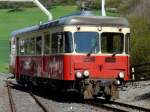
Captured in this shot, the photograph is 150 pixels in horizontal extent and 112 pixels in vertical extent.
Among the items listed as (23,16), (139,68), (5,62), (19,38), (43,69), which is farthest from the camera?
(23,16)

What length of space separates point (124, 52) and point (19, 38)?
8521 millimetres

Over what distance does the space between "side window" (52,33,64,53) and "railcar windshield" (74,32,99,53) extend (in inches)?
21.7

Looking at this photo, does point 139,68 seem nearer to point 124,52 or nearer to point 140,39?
point 140,39

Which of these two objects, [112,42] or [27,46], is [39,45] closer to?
[27,46]

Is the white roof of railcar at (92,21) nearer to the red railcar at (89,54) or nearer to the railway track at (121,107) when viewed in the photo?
the red railcar at (89,54)

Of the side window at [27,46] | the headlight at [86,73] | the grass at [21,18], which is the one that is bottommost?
the headlight at [86,73]

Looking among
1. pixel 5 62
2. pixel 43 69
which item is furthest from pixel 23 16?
pixel 43 69

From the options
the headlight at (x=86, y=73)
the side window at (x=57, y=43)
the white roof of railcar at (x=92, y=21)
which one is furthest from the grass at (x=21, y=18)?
the headlight at (x=86, y=73)

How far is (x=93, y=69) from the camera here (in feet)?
70.5

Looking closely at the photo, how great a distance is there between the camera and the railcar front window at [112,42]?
71.7 ft

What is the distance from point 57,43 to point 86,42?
109 cm

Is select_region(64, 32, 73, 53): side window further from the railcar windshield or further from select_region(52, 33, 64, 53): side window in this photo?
select_region(52, 33, 64, 53): side window

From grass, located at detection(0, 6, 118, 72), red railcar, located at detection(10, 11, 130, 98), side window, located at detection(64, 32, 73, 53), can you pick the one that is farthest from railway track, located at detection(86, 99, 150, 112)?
grass, located at detection(0, 6, 118, 72)

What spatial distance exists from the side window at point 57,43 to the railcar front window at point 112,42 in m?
1.42
